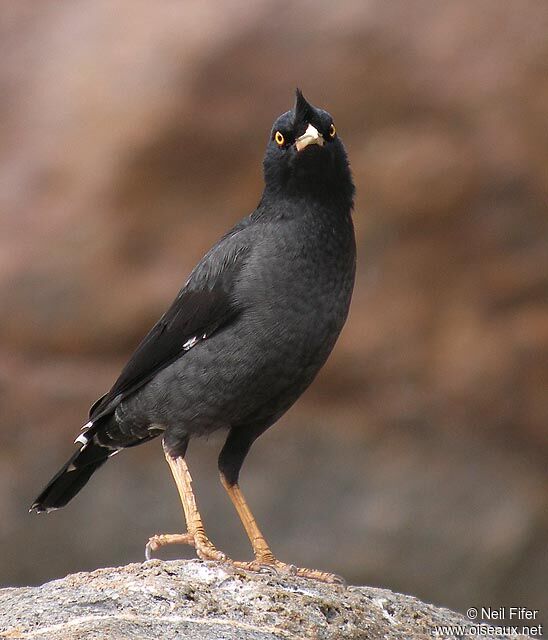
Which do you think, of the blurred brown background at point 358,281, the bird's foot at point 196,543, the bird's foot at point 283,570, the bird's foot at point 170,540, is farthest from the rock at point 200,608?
the blurred brown background at point 358,281

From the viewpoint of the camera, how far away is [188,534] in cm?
564

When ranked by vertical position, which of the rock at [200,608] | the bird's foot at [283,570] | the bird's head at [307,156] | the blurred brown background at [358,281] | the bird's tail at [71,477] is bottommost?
the rock at [200,608]

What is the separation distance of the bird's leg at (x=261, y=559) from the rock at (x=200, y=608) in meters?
0.22

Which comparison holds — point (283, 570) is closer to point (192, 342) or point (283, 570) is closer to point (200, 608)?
point (200, 608)

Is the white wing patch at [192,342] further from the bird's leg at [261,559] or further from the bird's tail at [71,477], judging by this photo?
the bird's tail at [71,477]

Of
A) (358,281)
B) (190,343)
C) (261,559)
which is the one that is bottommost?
(261,559)

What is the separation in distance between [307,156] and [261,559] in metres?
2.14

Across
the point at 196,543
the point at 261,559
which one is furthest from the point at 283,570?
the point at 196,543

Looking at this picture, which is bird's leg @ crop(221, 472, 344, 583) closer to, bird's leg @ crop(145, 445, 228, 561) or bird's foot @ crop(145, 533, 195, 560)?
bird's leg @ crop(145, 445, 228, 561)

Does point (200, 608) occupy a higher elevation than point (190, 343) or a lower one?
lower

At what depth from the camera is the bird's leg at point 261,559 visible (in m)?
5.35

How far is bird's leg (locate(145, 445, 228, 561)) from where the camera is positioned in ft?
18.1

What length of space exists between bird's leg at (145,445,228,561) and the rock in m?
0.39

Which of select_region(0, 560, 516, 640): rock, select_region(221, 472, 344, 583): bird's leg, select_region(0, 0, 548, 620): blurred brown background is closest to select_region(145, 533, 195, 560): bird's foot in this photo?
select_region(221, 472, 344, 583): bird's leg
